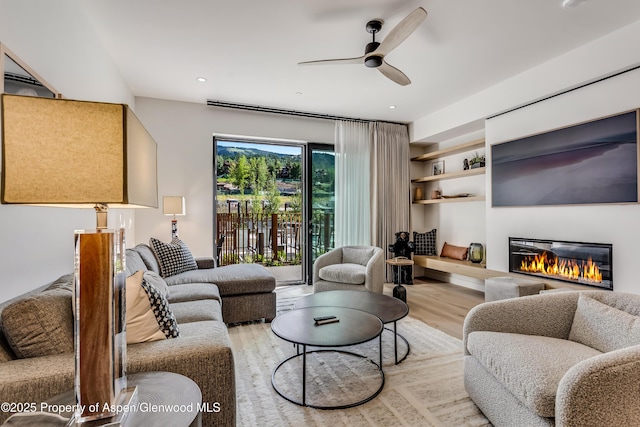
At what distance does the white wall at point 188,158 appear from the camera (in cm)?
418

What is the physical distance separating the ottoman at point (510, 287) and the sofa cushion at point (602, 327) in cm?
159

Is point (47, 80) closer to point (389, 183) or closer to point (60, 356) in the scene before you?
point (60, 356)

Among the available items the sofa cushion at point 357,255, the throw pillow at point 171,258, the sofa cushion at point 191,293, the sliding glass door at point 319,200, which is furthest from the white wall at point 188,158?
the sofa cushion at point 357,255

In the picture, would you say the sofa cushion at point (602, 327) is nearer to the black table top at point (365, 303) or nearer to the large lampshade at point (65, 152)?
the black table top at point (365, 303)

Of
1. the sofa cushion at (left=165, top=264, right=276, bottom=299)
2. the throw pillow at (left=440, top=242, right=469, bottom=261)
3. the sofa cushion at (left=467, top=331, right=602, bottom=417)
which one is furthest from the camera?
the throw pillow at (left=440, top=242, right=469, bottom=261)

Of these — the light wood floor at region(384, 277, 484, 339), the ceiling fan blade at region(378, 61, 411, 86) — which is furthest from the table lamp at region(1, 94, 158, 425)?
the light wood floor at region(384, 277, 484, 339)

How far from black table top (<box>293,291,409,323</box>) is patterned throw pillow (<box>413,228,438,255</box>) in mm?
2733

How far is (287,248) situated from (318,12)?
12.4ft

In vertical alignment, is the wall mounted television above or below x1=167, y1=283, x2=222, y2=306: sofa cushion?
above

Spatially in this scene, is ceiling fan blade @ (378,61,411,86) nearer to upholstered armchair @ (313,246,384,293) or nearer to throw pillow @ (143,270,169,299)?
upholstered armchair @ (313,246,384,293)

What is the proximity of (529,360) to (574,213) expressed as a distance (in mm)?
2455

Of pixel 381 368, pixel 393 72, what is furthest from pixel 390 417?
pixel 393 72

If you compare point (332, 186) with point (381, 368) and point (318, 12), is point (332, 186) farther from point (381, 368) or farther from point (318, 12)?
point (381, 368)

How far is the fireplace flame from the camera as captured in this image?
9.59ft
